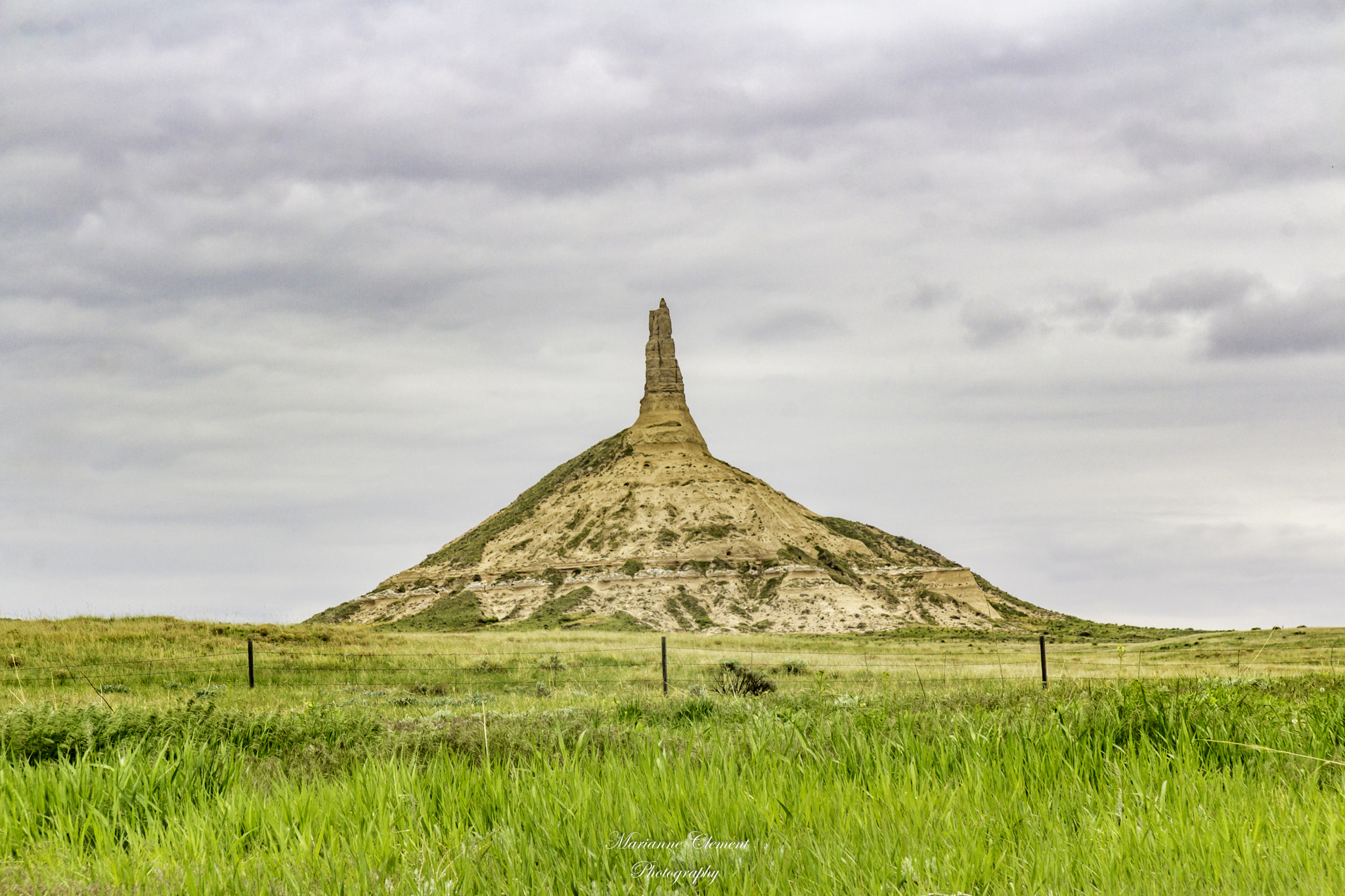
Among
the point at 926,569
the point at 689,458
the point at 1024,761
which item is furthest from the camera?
the point at 689,458

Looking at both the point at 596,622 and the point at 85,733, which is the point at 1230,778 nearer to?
the point at 85,733

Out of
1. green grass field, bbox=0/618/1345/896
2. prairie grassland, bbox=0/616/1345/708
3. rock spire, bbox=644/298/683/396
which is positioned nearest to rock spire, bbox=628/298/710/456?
rock spire, bbox=644/298/683/396

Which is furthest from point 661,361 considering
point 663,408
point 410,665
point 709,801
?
point 709,801

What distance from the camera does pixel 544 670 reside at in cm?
2767

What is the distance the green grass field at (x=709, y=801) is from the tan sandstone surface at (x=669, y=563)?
73530 mm

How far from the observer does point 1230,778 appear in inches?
196

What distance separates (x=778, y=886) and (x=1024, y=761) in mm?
2566

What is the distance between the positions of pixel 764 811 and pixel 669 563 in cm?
10021

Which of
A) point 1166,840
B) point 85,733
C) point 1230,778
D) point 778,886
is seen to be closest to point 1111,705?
point 1230,778

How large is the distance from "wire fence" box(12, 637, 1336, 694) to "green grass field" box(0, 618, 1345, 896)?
961cm

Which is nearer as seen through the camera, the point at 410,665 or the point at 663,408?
the point at 410,665

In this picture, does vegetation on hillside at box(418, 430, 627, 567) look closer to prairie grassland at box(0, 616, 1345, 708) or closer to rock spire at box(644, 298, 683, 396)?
rock spire at box(644, 298, 683, 396)

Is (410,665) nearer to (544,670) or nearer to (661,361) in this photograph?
(544,670)

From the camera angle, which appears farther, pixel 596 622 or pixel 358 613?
pixel 358 613
